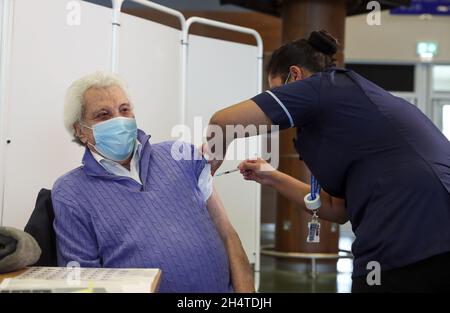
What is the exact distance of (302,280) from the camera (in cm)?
502

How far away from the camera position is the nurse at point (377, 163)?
1.48 meters

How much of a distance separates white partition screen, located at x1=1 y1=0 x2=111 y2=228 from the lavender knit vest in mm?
437

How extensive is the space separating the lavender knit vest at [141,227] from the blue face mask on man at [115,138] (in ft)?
0.23

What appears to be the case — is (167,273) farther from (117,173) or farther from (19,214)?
(19,214)

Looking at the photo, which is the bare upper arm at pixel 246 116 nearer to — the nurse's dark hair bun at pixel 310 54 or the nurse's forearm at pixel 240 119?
the nurse's forearm at pixel 240 119

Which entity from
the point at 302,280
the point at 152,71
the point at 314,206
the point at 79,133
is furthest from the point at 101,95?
the point at 302,280

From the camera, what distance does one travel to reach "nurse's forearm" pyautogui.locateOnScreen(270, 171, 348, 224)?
6.62 feet

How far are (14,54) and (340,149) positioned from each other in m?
1.34

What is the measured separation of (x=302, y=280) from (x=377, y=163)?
3667mm

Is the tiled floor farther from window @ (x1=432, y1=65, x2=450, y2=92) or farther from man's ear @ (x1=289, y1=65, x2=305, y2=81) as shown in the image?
window @ (x1=432, y1=65, x2=450, y2=92)

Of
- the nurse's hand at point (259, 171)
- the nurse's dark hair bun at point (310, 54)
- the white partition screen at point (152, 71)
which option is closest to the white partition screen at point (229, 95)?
the white partition screen at point (152, 71)

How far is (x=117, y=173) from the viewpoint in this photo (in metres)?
1.93

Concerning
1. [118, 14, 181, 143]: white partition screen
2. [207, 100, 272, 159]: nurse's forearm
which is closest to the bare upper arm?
[207, 100, 272, 159]: nurse's forearm
